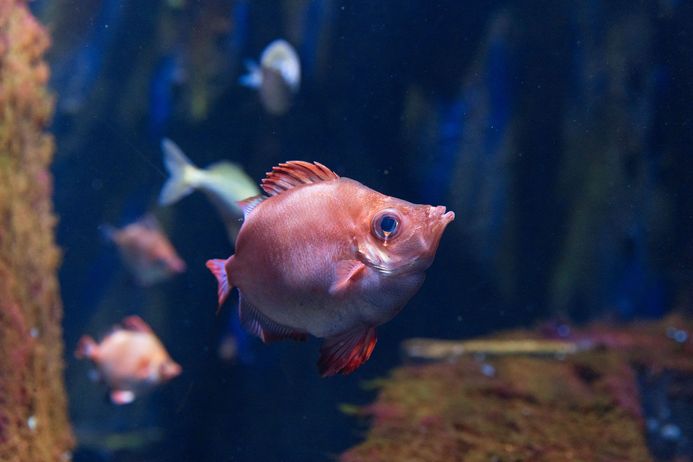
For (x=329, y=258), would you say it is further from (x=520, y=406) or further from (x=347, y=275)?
(x=520, y=406)

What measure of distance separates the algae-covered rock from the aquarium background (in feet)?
0.87

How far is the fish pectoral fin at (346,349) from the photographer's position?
3.73 ft

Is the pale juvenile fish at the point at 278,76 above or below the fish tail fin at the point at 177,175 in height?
above

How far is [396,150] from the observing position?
4082mm

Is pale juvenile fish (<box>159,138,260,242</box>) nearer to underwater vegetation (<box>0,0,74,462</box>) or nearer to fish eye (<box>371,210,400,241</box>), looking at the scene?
underwater vegetation (<box>0,0,74,462</box>)

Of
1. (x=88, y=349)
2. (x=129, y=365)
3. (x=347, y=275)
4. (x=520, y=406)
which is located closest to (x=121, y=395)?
(x=129, y=365)

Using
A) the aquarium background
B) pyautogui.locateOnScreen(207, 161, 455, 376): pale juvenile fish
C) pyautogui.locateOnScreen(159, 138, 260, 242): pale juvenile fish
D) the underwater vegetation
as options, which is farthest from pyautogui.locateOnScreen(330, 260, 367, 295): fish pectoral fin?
the underwater vegetation

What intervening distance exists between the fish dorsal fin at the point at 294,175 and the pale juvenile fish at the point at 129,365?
309 cm

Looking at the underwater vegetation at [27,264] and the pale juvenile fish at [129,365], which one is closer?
the underwater vegetation at [27,264]

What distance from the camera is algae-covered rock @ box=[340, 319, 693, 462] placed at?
345 centimetres

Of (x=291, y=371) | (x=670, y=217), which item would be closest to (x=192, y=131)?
(x=291, y=371)

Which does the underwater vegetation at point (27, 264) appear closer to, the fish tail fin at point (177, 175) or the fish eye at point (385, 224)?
the fish tail fin at point (177, 175)

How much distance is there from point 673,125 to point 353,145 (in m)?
2.55

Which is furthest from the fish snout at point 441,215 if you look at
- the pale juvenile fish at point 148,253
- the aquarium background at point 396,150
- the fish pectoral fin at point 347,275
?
the pale juvenile fish at point 148,253
